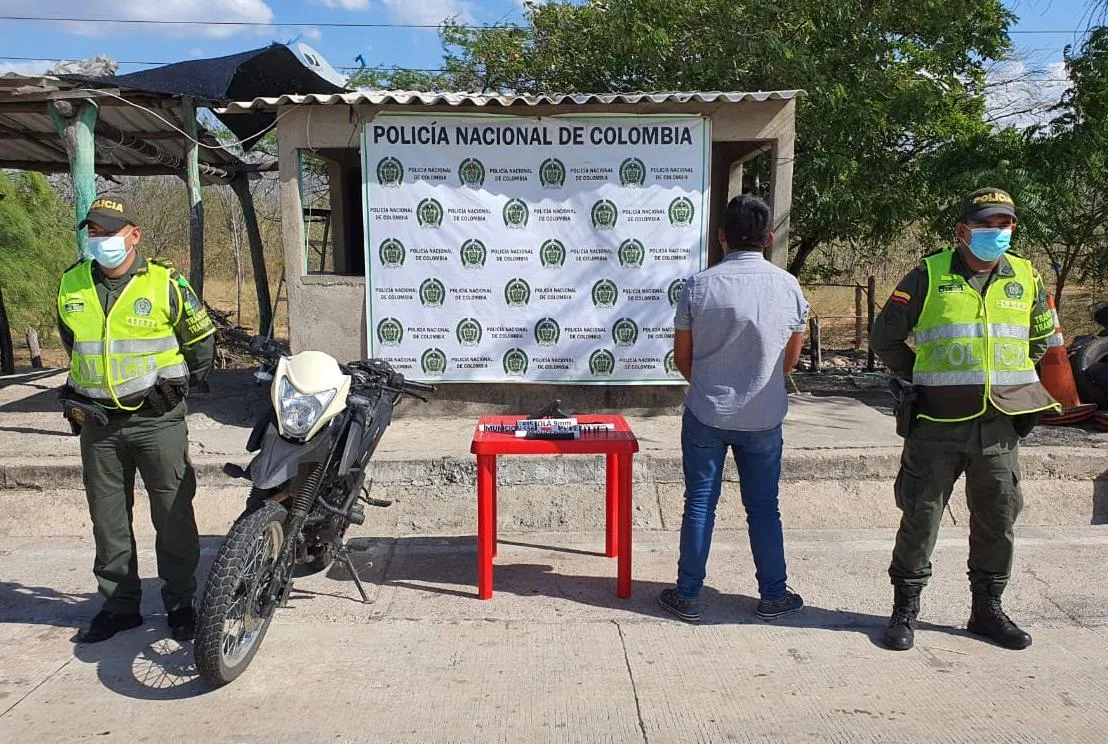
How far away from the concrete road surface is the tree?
5318mm

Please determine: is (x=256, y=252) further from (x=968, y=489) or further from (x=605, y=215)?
(x=968, y=489)

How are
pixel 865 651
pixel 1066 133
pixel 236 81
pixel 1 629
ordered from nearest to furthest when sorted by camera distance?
pixel 865 651
pixel 1 629
pixel 236 81
pixel 1066 133

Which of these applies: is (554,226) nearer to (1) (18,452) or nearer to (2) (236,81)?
(2) (236,81)

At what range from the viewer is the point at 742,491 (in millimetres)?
3891

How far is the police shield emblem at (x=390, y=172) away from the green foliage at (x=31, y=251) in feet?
30.3

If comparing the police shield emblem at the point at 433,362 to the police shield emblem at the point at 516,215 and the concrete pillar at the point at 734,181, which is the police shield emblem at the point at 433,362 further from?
the concrete pillar at the point at 734,181

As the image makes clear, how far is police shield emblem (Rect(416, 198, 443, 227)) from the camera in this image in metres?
6.52

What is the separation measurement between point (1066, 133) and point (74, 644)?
30.7 feet

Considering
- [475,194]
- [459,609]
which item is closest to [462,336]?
[475,194]

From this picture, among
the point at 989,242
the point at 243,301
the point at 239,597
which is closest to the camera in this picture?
the point at 239,597

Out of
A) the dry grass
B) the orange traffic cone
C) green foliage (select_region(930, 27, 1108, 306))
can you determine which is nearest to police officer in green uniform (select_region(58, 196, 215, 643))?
the orange traffic cone

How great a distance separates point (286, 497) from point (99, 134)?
6.54 meters

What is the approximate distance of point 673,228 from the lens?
21.6 ft

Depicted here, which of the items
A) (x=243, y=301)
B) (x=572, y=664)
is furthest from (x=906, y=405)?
(x=243, y=301)
